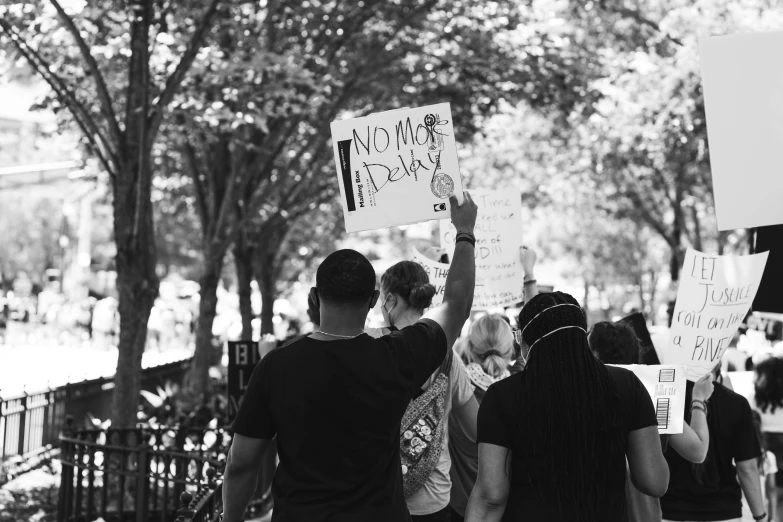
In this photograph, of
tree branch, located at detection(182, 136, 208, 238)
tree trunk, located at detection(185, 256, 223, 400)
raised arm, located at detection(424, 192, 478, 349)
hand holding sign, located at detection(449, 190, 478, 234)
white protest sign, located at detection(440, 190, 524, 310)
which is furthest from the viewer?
tree branch, located at detection(182, 136, 208, 238)

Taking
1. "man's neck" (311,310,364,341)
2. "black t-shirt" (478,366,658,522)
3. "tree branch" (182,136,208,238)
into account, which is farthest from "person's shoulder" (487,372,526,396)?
"tree branch" (182,136,208,238)

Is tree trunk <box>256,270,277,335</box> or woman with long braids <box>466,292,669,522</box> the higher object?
tree trunk <box>256,270,277,335</box>

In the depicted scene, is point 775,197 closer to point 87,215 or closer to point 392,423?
point 392,423

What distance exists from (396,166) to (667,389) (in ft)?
4.80

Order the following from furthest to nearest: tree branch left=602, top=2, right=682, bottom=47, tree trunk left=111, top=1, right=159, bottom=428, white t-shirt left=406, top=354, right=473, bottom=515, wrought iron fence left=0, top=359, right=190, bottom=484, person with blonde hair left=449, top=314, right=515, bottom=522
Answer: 1. tree branch left=602, top=2, right=682, bottom=47
2. wrought iron fence left=0, top=359, right=190, bottom=484
3. tree trunk left=111, top=1, right=159, bottom=428
4. person with blonde hair left=449, top=314, right=515, bottom=522
5. white t-shirt left=406, top=354, right=473, bottom=515

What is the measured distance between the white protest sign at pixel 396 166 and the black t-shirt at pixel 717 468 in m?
1.78

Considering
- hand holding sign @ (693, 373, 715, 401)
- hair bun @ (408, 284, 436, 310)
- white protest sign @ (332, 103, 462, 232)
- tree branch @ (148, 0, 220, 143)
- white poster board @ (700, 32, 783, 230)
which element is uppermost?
tree branch @ (148, 0, 220, 143)

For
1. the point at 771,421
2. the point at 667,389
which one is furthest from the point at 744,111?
the point at 771,421

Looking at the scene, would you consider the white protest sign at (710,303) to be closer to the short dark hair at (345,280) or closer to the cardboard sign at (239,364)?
the short dark hair at (345,280)

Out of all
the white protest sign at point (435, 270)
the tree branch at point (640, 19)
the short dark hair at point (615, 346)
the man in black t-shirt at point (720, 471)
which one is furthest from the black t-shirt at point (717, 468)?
the tree branch at point (640, 19)

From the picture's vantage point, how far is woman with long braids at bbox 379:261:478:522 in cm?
400

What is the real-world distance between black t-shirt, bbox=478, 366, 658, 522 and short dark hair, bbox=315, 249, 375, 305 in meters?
0.59

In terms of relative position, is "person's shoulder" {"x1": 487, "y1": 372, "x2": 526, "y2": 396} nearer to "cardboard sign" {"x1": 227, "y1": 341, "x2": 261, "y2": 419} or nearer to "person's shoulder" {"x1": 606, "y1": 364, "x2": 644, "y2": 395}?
"person's shoulder" {"x1": 606, "y1": 364, "x2": 644, "y2": 395}

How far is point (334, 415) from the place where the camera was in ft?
9.99
